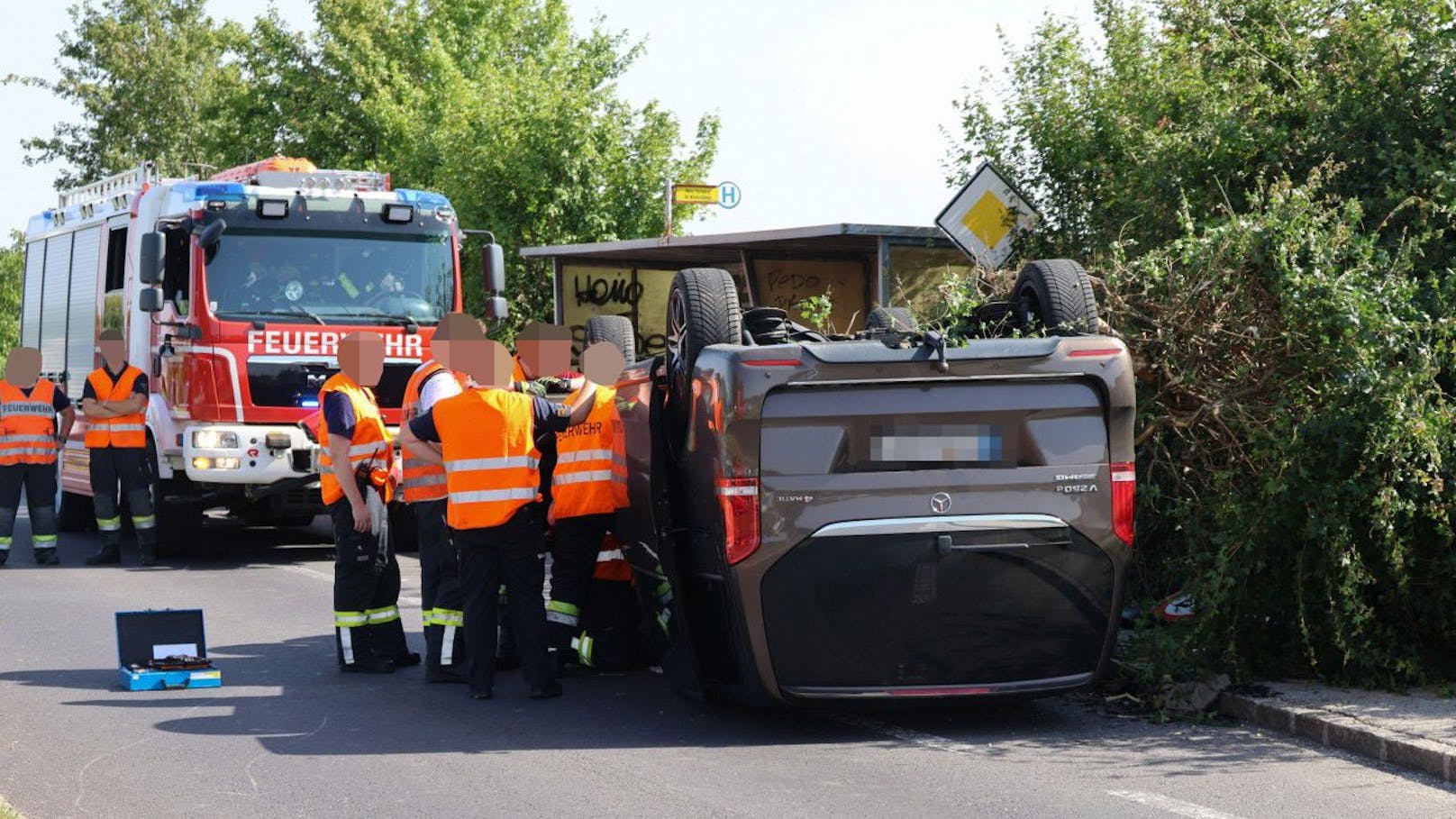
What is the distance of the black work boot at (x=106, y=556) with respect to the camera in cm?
1444

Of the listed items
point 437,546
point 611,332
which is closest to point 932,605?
point 437,546

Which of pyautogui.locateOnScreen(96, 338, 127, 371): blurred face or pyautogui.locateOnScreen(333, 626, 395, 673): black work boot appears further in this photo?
pyautogui.locateOnScreen(96, 338, 127, 371): blurred face

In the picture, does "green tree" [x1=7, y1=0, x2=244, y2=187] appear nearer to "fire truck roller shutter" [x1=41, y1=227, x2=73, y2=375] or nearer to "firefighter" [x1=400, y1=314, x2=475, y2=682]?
"fire truck roller shutter" [x1=41, y1=227, x2=73, y2=375]

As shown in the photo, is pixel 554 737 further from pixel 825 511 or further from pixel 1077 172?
pixel 1077 172

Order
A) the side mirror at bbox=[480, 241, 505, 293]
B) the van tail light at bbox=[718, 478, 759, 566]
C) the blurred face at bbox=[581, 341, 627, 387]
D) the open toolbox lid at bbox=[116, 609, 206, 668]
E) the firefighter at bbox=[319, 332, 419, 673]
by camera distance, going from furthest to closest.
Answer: the side mirror at bbox=[480, 241, 505, 293] → the firefighter at bbox=[319, 332, 419, 673] → the open toolbox lid at bbox=[116, 609, 206, 668] → the blurred face at bbox=[581, 341, 627, 387] → the van tail light at bbox=[718, 478, 759, 566]

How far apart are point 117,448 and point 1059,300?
925cm

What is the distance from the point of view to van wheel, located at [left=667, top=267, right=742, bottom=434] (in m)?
7.18

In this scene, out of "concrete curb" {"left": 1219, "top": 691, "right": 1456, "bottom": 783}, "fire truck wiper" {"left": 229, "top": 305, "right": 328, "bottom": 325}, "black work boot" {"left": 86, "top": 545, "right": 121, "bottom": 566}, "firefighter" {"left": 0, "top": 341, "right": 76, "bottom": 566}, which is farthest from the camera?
"black work boot" {"left": 86, "top": 545, "right": 121, "bottom": 566}

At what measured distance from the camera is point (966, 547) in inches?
266

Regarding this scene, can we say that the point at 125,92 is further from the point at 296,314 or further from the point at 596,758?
the point at 596,758

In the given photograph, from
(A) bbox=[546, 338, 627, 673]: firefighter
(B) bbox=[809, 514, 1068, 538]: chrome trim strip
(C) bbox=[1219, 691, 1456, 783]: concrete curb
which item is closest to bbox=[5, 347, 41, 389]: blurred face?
(A) bbox=[546, 338, 627, 673]: firefighter

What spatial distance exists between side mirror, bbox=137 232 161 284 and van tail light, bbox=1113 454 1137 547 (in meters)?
9.07

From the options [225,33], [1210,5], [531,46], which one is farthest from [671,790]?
[225,33]

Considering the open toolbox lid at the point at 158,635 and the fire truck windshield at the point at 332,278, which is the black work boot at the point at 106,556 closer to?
the fire truck windshield at the point at 332,278
